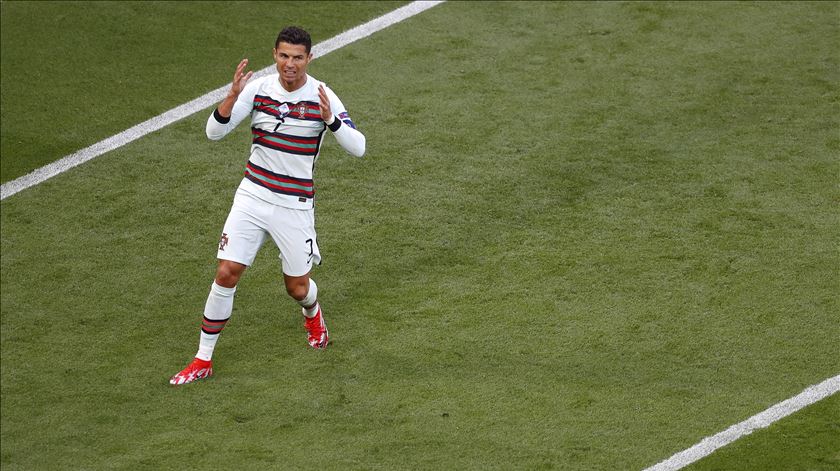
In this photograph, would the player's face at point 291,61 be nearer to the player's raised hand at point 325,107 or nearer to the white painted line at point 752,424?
the player's raised hand at point 325,107

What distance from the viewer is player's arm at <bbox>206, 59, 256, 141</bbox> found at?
765cm

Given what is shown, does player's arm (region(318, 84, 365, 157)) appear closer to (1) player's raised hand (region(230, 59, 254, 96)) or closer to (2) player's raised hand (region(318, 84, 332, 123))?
(2) player's raised hand (region(318, 84, 332, 123))

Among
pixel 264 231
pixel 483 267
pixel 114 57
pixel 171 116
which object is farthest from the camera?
pixel 114 57

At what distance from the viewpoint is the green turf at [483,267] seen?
7676 millimetres

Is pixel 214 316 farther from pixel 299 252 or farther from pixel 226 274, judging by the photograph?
pixel 299 252

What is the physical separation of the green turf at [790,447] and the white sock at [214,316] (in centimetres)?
291

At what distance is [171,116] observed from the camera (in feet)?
36.8

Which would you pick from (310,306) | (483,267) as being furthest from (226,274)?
(483,267)

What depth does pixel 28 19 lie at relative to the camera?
41.4ft

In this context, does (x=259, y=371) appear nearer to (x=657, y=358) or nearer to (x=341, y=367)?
(x=341, y=367)

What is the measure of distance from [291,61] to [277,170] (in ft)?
2.21

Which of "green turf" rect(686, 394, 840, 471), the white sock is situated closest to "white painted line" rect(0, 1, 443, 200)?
→ the white sock

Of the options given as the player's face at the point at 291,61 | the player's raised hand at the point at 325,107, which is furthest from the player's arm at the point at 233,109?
the player's raised hand at the point at 325,107

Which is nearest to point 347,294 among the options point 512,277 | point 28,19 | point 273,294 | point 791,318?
point 273,294
